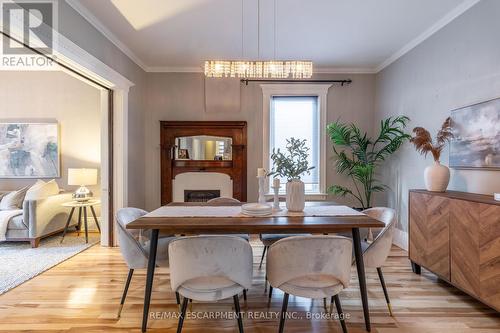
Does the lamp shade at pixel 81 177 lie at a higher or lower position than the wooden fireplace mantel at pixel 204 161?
lower

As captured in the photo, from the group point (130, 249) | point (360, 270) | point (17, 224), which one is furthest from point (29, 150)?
point (360, 270)

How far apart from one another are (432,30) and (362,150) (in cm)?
172

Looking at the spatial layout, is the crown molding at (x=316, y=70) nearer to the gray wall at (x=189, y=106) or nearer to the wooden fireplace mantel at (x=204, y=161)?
the gray wall at (x=189, y=106)

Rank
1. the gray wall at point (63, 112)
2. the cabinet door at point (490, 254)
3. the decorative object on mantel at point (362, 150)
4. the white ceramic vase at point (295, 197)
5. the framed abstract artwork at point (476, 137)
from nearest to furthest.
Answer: the cabinet door at point (490, 254) < the white ceramic vase at point (295, 197) < the framed abstract artwork at point (476, 137) < the decorative object on mantel at point (362, 150) < the gray wall at point (63, 112)

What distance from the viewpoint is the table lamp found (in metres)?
4.11

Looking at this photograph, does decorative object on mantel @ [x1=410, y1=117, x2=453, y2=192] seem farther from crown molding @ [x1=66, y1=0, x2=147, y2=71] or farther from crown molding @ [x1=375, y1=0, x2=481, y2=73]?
crown molding @ [x1=66, y1=0, x2=147, y2=71]

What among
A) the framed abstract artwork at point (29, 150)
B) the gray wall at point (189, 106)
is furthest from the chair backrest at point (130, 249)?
the framed abstract artwork at point (29, 150)

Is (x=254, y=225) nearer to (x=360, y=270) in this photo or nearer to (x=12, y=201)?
(x=360, y=270)

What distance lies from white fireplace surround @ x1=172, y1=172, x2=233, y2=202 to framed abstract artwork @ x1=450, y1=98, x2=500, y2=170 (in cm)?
306

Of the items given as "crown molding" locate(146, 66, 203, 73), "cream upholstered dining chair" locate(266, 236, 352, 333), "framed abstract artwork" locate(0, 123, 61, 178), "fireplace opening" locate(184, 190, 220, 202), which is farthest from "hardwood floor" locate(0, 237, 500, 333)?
"crown molding" locate(146, 66, 203, 73)

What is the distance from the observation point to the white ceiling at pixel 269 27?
2.71 meters

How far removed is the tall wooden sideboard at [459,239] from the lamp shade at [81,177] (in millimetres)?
4434

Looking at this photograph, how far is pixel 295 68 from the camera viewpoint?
2.64m

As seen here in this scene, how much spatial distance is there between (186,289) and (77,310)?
129 centimetres
